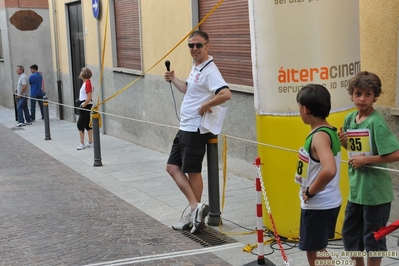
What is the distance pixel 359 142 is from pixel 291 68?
135 cm

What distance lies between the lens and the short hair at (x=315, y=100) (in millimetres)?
3676

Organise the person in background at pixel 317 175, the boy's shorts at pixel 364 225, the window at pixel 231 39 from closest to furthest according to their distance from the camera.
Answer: the person in background at pixel 317 175 < the boy's shorts at pixel 364 225 < the window at pixel 231 39

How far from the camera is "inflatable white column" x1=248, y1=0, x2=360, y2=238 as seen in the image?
16.4 feet

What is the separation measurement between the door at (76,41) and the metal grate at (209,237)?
1131 centimetres

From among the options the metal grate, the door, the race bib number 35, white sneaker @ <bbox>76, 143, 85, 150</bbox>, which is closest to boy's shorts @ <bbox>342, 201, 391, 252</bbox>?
the race bib number 35

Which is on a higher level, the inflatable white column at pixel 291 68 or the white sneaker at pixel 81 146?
the inflatable white column at pixel 291 68

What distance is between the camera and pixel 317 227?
3783 millimetres

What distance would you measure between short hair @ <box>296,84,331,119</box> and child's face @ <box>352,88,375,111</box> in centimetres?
28

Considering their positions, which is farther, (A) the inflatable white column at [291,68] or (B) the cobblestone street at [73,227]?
(B) the cobblestone street at [73,227]

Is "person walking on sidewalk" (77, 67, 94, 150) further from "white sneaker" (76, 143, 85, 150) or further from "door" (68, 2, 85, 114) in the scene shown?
"door" (68, 2, 85, 114)

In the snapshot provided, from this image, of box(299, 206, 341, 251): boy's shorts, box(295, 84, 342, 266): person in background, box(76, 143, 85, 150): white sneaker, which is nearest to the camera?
box(295, 84, 342, 266): person in background

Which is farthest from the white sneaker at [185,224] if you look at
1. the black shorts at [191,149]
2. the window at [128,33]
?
the window at [128,33]

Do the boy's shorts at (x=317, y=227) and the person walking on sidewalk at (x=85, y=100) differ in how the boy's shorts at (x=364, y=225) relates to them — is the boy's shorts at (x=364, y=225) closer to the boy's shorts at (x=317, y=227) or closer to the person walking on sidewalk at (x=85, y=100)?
the boy's shorts at (x=317, y=227)

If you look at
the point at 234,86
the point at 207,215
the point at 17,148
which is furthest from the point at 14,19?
the point at 207,215
